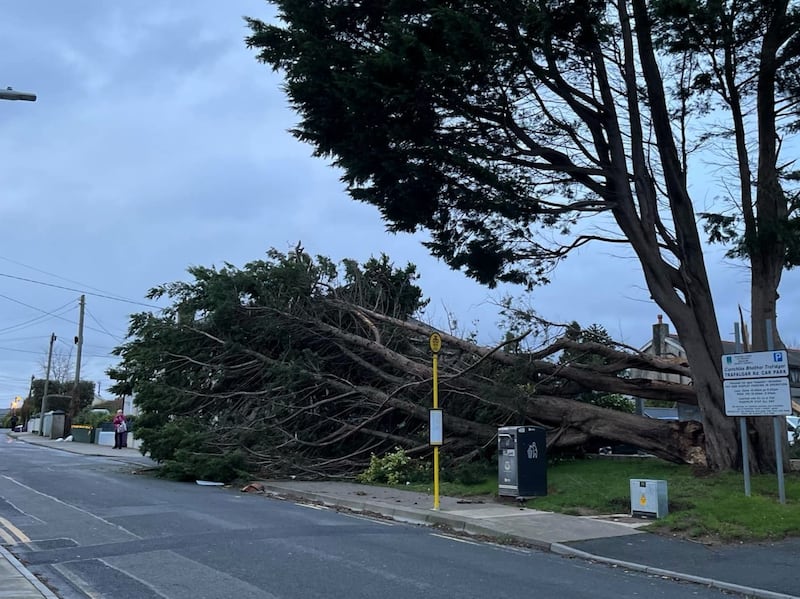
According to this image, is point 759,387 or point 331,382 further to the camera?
point 331,382

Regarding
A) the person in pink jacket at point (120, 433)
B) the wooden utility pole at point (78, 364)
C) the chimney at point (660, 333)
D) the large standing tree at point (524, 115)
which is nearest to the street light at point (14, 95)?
the large standing tree at point (524, 115)

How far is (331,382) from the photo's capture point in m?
19.8

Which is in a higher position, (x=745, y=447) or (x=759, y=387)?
(x=759, y=387)

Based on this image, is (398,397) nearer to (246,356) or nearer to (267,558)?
(246,356)

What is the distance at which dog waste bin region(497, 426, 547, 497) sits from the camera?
14008mm

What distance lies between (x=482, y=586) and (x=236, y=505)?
755 centimetres

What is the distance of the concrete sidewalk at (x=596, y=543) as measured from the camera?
8078mm

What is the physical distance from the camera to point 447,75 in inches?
546

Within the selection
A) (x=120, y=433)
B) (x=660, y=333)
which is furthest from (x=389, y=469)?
(x=660, y=333)

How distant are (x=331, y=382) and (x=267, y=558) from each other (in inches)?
434

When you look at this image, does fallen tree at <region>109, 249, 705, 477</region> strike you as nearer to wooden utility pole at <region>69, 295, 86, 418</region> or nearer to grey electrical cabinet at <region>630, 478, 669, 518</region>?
grey electrical cabinet at <region>630, 478, 669, 518</region>

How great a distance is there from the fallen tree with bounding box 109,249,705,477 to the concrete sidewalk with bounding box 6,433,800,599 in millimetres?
3558

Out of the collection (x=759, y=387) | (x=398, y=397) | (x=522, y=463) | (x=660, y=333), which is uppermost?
(x=660, y=333)

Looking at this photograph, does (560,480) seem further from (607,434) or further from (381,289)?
(381,289)
